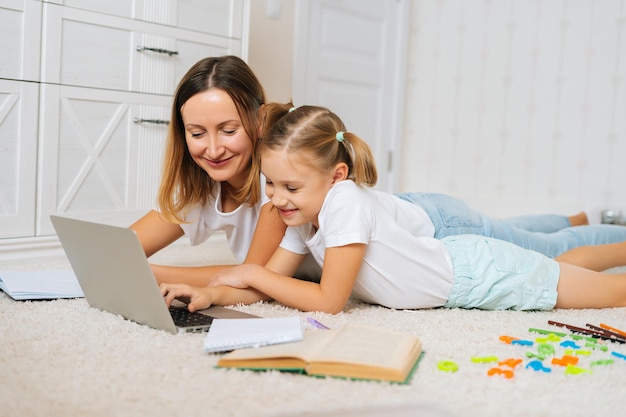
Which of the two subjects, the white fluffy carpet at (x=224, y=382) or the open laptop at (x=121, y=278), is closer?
the white fluffy carpet at (x=224, y=382)

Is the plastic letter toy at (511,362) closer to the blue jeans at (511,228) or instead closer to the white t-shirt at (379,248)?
the white t-shirt at (379,248)

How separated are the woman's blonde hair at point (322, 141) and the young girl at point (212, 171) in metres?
0.12

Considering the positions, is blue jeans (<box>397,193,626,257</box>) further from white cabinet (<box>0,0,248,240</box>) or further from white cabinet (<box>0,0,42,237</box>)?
white cabinet (<box>0,0,42,237</box>)

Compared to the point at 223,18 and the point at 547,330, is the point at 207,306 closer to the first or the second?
the point at 547,330

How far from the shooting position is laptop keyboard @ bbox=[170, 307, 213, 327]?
1297 millimetres

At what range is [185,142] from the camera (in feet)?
5.50

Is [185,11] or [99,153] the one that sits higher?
[185,11]

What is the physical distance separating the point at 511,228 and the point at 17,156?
5.13 feet

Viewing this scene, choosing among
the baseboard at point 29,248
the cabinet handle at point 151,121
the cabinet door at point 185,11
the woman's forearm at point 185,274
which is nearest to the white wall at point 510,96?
the cabinet door at point 185,11

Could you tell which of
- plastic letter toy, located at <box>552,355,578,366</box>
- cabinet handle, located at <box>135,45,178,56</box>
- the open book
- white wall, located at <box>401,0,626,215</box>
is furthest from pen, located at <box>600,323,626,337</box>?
white wall, located at <box>401,0,626,215</box>

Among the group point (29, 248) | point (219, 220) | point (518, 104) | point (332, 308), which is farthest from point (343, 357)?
point (518, 104)

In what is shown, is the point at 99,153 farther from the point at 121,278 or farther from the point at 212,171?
the point at 121,278

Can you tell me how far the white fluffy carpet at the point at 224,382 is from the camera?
3.00 ft

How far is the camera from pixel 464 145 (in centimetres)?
384
